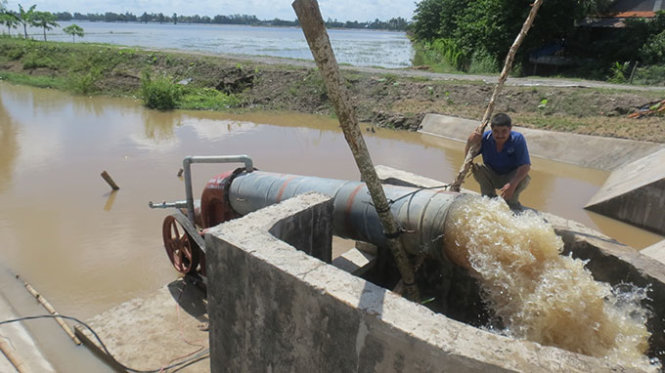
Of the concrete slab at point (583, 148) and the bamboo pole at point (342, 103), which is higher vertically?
the bamboo pole at point (342, 103)

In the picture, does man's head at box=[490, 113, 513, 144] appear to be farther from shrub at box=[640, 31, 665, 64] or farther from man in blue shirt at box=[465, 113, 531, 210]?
shrub at box=[640, 31, 665, 64]

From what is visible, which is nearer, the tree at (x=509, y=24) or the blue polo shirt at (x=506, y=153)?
the blue polo shirt at (x=506, y=153)

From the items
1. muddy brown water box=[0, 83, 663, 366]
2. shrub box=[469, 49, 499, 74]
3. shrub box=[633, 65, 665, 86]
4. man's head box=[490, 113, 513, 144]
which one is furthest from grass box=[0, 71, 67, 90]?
shrub box=[633, 65, 665, 86]

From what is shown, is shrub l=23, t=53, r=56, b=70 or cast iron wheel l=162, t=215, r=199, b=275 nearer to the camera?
cast iron wheel l=162, t=215, r=199, b=275

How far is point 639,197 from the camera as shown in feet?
25.0

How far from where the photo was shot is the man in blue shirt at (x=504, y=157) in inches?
172

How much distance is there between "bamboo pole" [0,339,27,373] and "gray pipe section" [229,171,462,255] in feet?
8.41

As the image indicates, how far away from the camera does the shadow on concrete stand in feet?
16.6

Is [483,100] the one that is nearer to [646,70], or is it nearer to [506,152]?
[646,70]

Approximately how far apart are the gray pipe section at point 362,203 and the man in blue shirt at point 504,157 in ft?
4.32

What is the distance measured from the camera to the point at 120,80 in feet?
77.0

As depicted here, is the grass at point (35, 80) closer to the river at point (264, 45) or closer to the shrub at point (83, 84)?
the shrub at point (83, 84)

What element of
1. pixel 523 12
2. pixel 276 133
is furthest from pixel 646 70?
pixel 276 133

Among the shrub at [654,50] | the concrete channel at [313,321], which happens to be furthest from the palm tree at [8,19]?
the shrub at [654,50]
